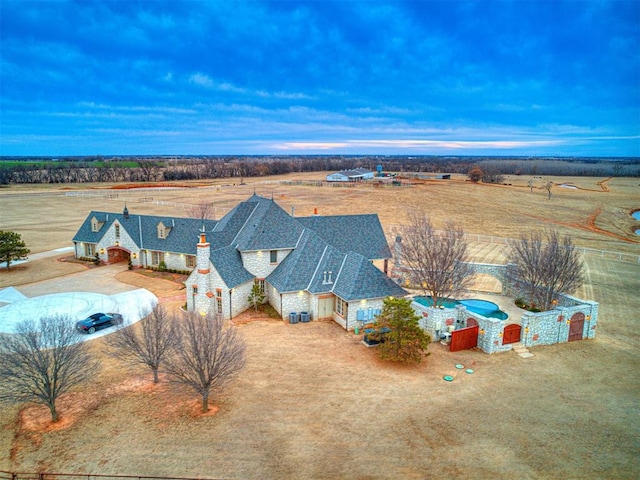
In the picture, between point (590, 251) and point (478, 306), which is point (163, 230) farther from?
point (590, 251)

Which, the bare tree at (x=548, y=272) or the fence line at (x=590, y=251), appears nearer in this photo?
the bare tree at (x=548, y=272)

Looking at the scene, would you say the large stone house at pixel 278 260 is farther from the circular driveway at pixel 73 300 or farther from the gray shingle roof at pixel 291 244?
the circular driveway at pixel 73 300

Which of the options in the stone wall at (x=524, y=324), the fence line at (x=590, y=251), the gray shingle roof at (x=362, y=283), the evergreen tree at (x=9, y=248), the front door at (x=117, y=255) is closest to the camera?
the stone wall at (x=524, y=324)

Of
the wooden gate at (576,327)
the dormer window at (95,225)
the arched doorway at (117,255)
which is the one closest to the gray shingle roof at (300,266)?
the wooden gate at (576,327)

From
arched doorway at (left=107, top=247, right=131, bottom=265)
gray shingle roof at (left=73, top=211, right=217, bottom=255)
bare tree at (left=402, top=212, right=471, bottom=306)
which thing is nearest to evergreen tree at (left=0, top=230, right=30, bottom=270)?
gray shingle roof at (left=73, top=211, right=217, bottom=255)

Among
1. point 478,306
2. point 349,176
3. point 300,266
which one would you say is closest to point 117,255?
point 300,266

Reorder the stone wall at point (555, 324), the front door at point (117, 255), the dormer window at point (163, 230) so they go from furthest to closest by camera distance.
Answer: the front door at point (117, 255) → the dormer window at point (163, 230) → the stone wall at point (555, 324)

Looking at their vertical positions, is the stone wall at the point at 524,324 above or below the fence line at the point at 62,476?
above

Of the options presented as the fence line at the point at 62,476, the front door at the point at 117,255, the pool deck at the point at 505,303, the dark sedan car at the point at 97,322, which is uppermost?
the front door at the point at 117,255
